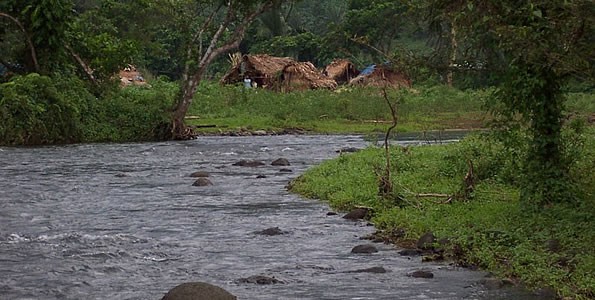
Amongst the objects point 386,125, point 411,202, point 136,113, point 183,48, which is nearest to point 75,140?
point 136,113

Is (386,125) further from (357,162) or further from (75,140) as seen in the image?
(357,162)

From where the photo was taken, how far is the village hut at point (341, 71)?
62.0 metres

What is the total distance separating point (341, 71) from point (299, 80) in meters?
8.34

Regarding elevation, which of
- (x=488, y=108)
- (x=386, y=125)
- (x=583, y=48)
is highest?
(x=583, y=48)

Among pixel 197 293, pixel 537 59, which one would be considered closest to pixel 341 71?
pixel 537 59

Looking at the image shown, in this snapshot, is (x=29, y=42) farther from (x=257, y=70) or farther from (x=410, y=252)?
(x=410, y=252)

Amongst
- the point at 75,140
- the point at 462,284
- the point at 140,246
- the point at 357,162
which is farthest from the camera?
the point at 75,140

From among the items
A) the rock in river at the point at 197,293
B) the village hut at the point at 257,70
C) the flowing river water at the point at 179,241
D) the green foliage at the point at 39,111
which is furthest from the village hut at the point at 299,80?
the rock in river at the point at 197,293

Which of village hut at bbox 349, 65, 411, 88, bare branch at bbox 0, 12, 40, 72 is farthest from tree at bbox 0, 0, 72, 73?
village hut at bbox 349, 65, 411, 88

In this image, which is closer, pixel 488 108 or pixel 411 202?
pixel 488 108

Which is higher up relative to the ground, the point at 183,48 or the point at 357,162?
the point at 183,48

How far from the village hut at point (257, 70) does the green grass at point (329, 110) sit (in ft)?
19.9

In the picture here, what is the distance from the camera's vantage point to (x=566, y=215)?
12.2 m

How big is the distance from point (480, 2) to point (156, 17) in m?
31.9
